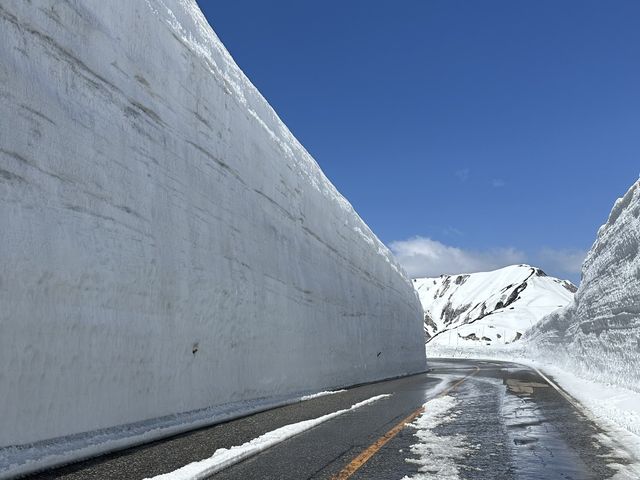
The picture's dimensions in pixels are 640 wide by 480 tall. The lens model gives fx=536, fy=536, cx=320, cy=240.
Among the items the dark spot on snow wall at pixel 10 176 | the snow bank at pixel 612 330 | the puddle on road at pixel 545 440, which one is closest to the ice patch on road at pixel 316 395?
the puddle on road at pixel 545 440

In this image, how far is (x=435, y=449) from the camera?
625 centimetres

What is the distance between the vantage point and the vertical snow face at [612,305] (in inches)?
595

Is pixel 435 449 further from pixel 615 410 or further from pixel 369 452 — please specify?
pixel 615 410

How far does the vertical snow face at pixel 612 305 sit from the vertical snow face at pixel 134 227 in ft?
29.9

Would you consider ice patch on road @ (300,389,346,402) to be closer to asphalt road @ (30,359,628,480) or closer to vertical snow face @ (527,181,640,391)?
asphalt road @ (30,359,628,480)

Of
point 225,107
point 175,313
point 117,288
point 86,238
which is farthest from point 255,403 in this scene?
point 225,107

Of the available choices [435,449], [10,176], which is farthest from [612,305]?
[10,176]

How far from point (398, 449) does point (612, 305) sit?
1513 cm

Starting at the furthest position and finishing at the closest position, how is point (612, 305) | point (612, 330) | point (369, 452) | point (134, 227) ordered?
point (612, 305) < point (612, 330) < point (134, 227) < point (369, 452)

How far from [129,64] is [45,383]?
488 centimetres

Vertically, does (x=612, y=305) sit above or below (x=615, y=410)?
above

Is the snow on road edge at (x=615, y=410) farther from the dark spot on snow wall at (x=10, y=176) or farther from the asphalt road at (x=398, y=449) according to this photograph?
the dark spot on snow wall at (x=10, y=176)

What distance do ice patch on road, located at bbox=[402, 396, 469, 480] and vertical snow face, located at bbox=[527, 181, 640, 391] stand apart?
6893mm

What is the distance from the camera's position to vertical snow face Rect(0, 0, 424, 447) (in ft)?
18.5
